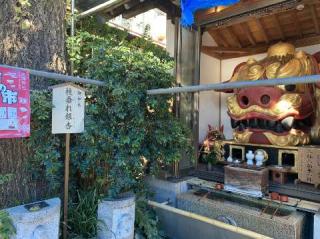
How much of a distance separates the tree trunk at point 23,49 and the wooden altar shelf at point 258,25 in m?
2.90

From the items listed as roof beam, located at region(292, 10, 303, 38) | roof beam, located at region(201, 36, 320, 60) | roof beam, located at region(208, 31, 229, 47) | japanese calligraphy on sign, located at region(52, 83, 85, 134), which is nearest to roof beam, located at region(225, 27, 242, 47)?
roof beam, located at region(201, 36, 320, 60)

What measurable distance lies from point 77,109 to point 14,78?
798mm

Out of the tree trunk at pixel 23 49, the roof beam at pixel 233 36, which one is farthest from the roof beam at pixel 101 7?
the roof beam at pixel 233 36

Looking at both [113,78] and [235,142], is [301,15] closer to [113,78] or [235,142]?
[235,142]

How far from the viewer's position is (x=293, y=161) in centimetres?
475

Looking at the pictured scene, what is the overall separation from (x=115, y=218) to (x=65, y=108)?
162 cm

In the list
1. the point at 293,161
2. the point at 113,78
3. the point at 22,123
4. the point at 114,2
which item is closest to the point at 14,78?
the point at 22,123

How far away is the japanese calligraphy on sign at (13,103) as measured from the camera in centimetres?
→ 254

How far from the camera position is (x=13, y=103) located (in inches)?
103

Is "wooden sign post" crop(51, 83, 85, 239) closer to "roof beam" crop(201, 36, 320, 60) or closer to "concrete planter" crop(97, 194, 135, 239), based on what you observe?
"concrete planter" crop(97, 194, 135, 239)

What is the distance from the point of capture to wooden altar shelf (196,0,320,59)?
14.6 ft

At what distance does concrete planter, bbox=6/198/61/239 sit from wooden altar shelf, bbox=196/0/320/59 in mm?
4331

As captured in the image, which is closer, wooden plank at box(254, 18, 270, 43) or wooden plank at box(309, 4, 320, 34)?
wooden plank at box(309, 4, 320, 34)

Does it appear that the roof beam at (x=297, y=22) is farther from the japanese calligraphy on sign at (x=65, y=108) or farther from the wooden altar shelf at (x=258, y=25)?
the japanese calligraphy on sign at (x=65, y=108)
